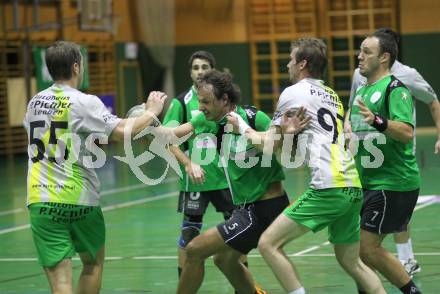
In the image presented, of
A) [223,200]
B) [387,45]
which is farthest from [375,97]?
[223,200]

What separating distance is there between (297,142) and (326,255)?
3655mm

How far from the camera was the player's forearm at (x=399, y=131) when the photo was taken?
293 inches

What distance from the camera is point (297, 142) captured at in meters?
7.25

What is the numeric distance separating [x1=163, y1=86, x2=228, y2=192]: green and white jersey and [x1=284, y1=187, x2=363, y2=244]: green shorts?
207cm

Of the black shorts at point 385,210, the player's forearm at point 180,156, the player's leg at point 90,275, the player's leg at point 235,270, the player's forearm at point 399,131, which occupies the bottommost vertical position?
the player's leg at point 235,270

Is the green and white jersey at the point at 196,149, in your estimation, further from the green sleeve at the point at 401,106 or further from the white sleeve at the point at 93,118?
the white sleeve at the point at 93,118

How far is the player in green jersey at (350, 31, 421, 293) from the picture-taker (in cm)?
765

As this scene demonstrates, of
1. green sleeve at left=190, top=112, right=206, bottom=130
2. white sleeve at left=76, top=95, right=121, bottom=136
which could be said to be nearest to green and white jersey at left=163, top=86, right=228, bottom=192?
green sleeve at left=190, top=112, right=206, bottom=130

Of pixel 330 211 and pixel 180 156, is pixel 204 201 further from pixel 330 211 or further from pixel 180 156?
pixel 330 211

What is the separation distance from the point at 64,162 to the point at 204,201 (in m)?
2.53

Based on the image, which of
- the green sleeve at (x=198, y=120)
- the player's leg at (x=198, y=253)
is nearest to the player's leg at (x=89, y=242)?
the player's leg at (x=198, y=253)

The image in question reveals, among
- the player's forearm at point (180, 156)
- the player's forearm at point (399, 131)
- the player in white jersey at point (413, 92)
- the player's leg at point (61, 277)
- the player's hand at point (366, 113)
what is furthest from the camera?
the player in white jersey at point (413, 92)

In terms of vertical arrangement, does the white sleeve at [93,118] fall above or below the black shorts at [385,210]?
above

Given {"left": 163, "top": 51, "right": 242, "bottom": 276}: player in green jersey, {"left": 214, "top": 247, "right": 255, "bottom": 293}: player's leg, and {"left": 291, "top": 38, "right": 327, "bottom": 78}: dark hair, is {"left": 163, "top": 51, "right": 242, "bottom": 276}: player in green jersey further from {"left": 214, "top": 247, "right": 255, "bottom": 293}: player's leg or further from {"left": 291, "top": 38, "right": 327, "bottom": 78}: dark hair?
{"left": 291, "top": 38, "right": 327, "bottom": 78}: dark hair
